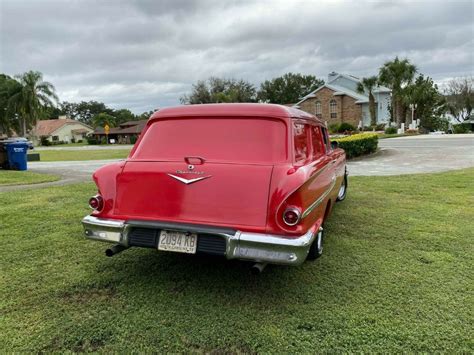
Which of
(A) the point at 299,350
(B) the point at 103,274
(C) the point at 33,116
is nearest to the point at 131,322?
(B) the point at 103,274

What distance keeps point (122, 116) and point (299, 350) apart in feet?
367

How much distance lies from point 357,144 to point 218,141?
1357cm

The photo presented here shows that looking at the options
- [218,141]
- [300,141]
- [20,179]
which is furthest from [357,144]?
[218,141]

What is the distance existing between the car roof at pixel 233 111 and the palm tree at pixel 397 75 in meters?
42.1

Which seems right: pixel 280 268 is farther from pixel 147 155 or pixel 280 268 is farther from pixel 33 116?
pixel 33 116

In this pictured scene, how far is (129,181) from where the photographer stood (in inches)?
139

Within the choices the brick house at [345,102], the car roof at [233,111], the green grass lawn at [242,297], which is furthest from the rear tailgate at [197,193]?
the brick house at [345,102]

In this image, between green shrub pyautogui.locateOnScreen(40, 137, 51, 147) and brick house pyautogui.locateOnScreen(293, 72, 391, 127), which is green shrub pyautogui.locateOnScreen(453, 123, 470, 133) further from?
green shrub pyautogui.locateOnScreen(40, 137, 51, 147)

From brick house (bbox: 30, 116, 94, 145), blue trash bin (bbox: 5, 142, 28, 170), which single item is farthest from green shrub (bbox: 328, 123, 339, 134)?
brick house (bbox: 30, 116, 94, 145)

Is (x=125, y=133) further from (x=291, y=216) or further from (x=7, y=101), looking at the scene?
(x=291, y=216)

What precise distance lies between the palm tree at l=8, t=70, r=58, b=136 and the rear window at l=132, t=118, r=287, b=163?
56014mm

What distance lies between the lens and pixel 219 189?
3.25 m

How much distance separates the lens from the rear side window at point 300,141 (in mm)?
3703

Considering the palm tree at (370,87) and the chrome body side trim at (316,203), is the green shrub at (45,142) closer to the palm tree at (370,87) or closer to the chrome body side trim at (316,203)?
the palm tree at (370,87)
